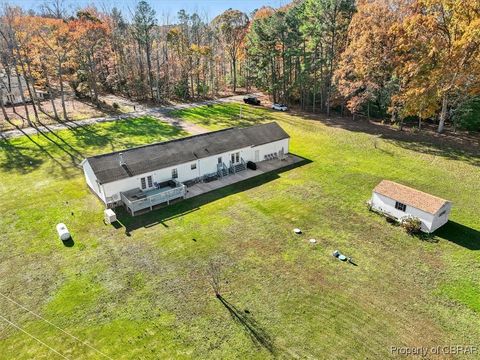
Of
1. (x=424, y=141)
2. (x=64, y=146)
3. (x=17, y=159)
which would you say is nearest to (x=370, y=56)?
(x=424, y=141)

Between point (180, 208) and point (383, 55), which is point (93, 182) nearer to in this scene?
point (180, 208)

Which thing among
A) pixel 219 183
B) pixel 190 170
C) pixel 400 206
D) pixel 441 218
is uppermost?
pixel 190 170

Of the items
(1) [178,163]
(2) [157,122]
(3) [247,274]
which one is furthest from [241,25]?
(3) [247,274]

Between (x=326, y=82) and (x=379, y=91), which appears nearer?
(x=379, y=91)

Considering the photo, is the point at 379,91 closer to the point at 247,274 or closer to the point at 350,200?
the point at 350,200

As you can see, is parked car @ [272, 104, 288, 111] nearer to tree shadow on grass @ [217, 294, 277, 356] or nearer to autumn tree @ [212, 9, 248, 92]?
autumn tree @ [212, 9, 248, 92]

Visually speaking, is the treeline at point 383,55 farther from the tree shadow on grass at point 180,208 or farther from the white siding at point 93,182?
the white siding at point 93,182
